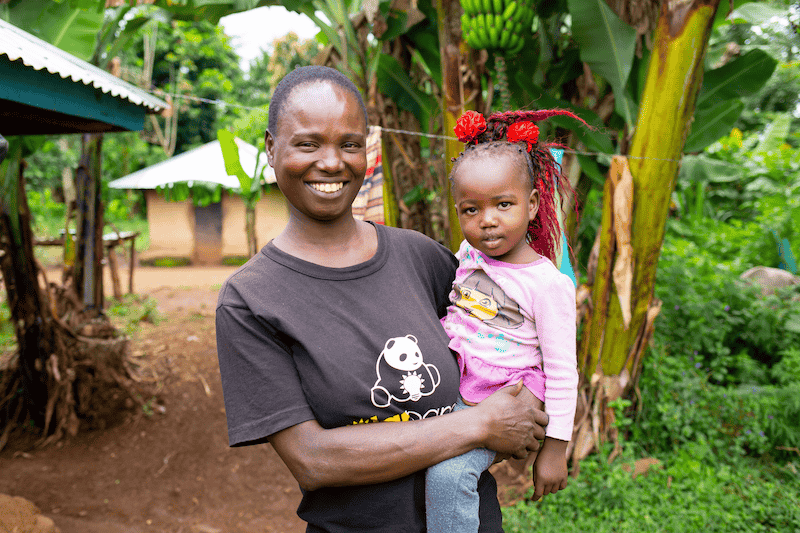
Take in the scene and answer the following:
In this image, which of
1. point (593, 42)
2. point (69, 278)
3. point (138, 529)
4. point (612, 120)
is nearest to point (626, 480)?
point (612, 120)

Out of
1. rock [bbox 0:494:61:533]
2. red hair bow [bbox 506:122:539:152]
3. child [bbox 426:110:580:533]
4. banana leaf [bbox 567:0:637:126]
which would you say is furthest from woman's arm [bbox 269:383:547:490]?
rock [bbox 0:494:61:533]

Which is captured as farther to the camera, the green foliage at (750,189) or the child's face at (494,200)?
the green foliage at (750,189)

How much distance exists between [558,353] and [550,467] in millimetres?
280

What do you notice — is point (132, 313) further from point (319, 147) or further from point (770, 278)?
point (770, 278)

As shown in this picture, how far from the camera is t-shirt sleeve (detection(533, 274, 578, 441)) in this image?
4.16 feet

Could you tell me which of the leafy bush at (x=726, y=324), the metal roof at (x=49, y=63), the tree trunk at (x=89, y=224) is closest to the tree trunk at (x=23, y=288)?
the tree trunk at (x=89, y=224)

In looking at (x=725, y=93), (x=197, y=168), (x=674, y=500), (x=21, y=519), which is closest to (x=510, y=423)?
(x=674, y=500)

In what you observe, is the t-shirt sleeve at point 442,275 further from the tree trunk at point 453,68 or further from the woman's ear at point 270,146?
the tree trunk at point 453,68

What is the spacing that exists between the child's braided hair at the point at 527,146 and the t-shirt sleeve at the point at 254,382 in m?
0.69

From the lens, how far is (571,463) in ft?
11.3

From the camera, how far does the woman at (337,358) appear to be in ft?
3.40

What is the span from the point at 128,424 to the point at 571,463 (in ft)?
12.6

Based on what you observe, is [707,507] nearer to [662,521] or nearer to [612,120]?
[662,521]

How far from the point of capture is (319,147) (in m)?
1.13
